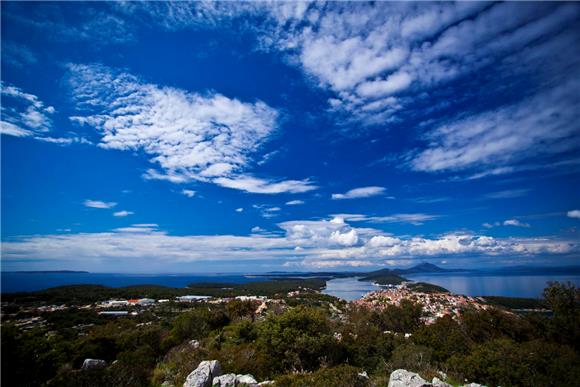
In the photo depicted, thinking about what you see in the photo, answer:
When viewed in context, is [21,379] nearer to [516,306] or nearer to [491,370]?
[491,370]

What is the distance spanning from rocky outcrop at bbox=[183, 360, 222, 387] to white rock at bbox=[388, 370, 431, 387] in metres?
5.72

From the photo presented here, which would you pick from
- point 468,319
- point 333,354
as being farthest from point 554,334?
point 333,354

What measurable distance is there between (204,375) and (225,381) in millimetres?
707

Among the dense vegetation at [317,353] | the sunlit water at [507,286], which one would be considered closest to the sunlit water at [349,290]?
the sunlit water at [507,286]

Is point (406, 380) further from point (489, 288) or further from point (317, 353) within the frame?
point (489, 288)

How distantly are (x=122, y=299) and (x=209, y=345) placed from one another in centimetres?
4780

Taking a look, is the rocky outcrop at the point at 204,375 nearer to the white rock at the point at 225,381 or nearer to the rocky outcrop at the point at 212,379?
the rocky outcrop at the point at 212,379

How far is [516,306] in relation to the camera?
49.8 metres

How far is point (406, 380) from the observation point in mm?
8500

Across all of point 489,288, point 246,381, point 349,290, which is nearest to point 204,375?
point 246,381

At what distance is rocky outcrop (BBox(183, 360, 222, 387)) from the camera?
8976mm

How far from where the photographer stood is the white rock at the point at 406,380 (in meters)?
8.15

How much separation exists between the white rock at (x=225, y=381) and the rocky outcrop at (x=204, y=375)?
23 centimetres

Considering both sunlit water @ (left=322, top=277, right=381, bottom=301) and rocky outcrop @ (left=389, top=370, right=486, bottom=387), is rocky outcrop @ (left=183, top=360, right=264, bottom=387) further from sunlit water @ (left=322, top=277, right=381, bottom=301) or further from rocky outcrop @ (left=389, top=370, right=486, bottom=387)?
sunlit water @ (left=322, top=277, right=381, bottom=301)
